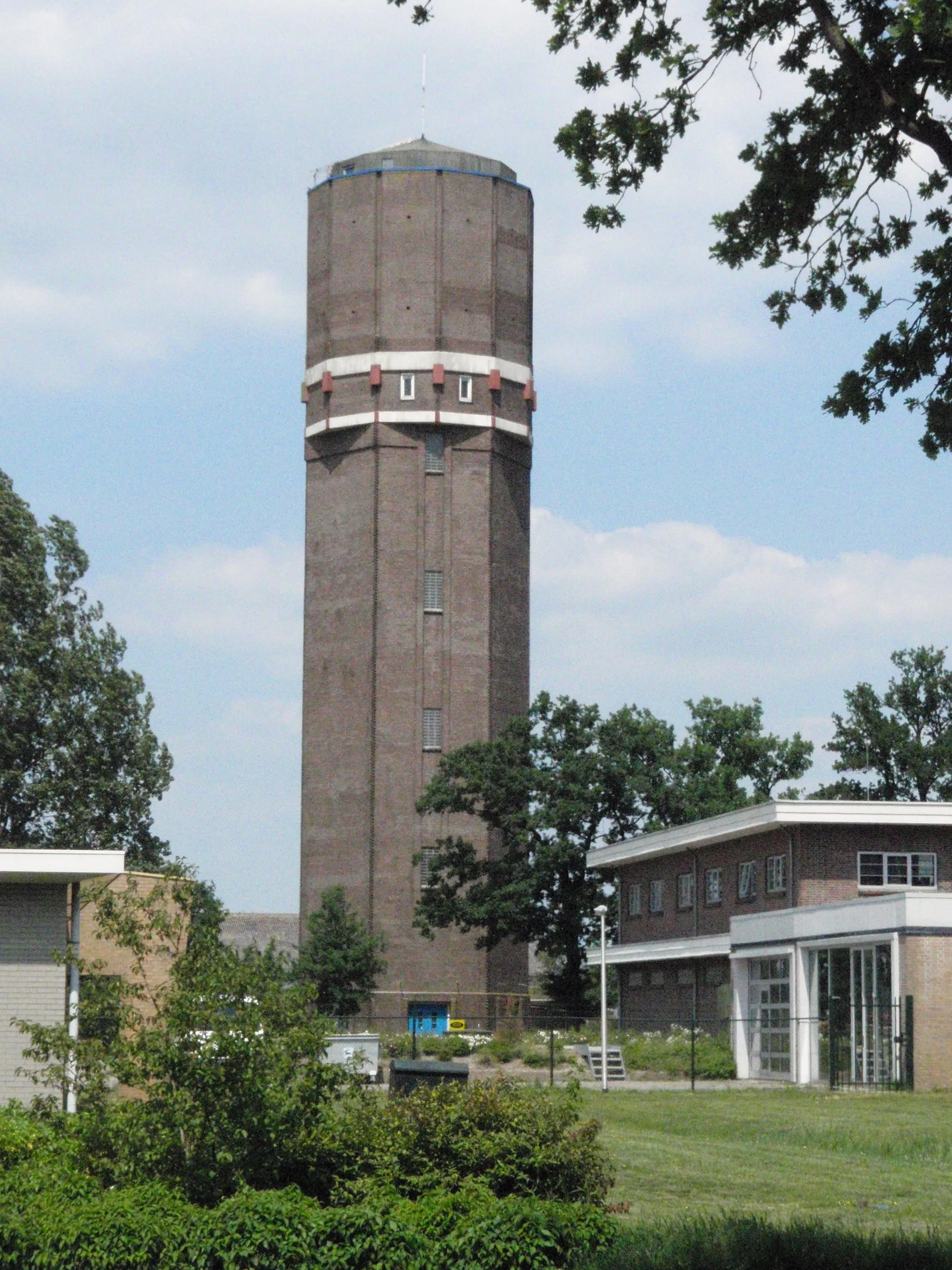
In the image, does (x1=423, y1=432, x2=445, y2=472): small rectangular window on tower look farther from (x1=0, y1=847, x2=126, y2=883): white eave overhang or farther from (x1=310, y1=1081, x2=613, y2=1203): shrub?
(x1=310, y1=1081, x2=613, y2=1203): shrub

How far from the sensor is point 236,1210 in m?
14.3

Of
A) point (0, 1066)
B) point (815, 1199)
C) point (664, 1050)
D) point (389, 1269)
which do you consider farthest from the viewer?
point (664, 1050)

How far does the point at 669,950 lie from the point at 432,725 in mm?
28497

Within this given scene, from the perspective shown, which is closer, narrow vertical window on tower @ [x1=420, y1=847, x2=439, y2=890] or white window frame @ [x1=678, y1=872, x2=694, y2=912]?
white window frame @ [x1=678, y1=872, x2=694, y2=912]

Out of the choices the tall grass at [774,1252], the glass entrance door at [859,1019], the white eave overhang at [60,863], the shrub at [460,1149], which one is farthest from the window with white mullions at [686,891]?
the tall grass at [774,1252]

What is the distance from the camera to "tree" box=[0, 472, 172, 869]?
6662 centimetres

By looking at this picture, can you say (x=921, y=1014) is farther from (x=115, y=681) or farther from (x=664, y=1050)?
(x=115, y=681)

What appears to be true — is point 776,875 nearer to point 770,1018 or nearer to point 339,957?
point 770,1018

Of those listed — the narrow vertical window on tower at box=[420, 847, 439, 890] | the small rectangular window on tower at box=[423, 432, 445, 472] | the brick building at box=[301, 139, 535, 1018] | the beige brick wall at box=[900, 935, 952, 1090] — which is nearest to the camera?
the beige brick wall at box=[900, 935, 952, 1090]

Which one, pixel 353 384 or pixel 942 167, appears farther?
pixel 353 384

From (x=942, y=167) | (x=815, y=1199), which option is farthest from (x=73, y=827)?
(x=942, y=167)

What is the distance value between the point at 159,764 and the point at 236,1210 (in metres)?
53.9

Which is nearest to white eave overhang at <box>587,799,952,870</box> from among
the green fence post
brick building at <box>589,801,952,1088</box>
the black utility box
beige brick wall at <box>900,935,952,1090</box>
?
brick building at <box>589,801,952,1088</box>

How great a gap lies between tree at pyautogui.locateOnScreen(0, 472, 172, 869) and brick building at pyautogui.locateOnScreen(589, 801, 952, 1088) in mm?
16957
